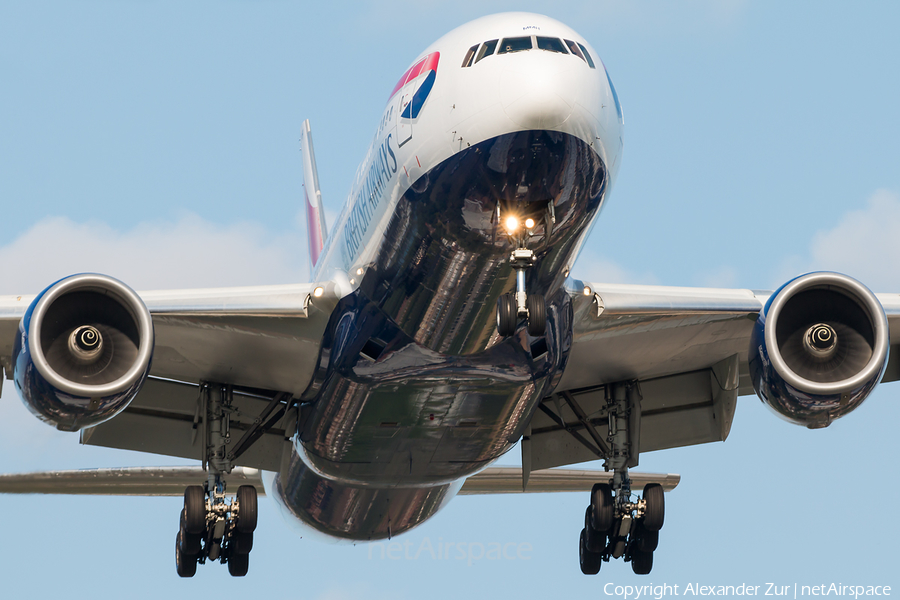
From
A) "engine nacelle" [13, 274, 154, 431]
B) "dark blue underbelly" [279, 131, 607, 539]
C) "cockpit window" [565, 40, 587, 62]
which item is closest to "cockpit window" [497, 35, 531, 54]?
"cockpit window" [565, 40, 587, 62]

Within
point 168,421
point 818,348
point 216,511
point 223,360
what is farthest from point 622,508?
point 168,421

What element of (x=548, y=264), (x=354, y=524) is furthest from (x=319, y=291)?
(x=354, y=524)

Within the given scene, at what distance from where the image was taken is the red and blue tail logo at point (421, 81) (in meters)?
14.5

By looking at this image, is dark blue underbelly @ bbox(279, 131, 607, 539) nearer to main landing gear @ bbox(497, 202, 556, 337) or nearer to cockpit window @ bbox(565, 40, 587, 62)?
main landing gear @ bbox(497, 202, 556, 337)

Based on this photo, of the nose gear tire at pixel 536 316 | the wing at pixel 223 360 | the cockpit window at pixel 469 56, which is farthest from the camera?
the wing at pixel 223 360

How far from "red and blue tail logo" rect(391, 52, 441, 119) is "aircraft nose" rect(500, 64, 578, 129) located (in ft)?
3.82

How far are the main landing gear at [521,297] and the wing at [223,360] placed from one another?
3271 mm

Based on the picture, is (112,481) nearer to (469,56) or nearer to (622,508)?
(622,508)

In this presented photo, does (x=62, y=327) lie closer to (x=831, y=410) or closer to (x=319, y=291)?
(x=319, y=291)

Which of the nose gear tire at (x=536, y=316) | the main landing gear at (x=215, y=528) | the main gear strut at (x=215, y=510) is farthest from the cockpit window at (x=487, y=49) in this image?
the main landing gear at (x=215, y=528)

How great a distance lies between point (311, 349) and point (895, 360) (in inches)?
350

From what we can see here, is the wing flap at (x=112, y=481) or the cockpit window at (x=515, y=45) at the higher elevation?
the cockpit window at (x=515, y=45)

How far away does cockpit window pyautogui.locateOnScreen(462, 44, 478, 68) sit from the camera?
1409cm

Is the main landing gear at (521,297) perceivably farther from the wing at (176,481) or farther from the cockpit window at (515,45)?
the wing at (176,481)
